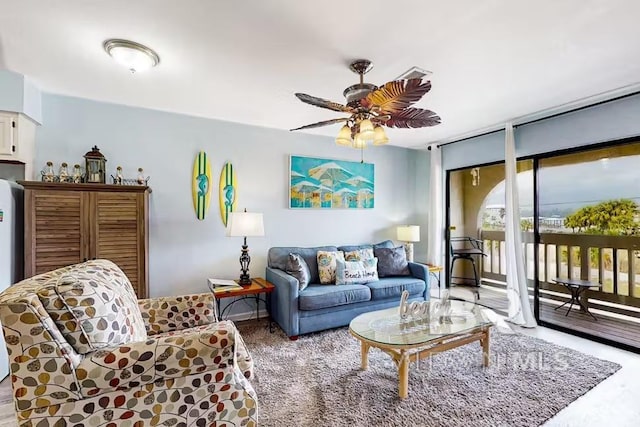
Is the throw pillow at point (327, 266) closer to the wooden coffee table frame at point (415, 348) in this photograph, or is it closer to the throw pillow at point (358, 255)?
the throw pillow at point (358, 255)

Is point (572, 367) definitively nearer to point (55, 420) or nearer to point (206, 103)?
point (55, 420)

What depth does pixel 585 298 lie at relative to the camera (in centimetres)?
351

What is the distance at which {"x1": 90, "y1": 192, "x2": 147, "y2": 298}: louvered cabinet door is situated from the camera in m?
2.66

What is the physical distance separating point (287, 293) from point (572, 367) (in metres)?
2.50

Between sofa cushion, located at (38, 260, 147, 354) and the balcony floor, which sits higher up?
sofa cushion, located at (38, 260, 147, 354)

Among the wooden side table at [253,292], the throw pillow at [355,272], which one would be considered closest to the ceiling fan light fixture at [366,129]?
the throw pillow at [355,272]

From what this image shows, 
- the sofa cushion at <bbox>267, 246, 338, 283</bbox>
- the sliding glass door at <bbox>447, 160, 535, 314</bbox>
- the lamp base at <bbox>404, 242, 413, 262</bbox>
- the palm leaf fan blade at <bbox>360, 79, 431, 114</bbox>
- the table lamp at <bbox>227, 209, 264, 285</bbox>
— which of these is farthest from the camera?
the lamp base at <bbox>404, 242, 413, 262</bbox>

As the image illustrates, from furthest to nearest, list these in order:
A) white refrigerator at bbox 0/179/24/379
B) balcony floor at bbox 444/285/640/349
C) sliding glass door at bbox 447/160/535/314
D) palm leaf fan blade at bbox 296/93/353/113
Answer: sliding glass door at bbox 447/160/535/314
balcony floor at bbox 444/285/640/349
white refrigerator at bbox 0/179/24/379
palm leaf fan blade at bbox 296/93/353/113

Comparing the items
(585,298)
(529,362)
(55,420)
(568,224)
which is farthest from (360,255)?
(55,420)

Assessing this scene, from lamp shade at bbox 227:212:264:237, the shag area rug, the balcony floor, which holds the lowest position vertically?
the shag area rug

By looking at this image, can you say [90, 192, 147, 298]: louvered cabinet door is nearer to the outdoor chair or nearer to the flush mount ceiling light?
the flush mount ceiling light

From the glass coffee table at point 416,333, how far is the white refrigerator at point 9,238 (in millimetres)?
2692

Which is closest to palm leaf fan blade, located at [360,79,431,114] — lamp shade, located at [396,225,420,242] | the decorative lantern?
the decorative lantern

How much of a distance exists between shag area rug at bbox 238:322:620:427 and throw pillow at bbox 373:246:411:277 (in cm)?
121
